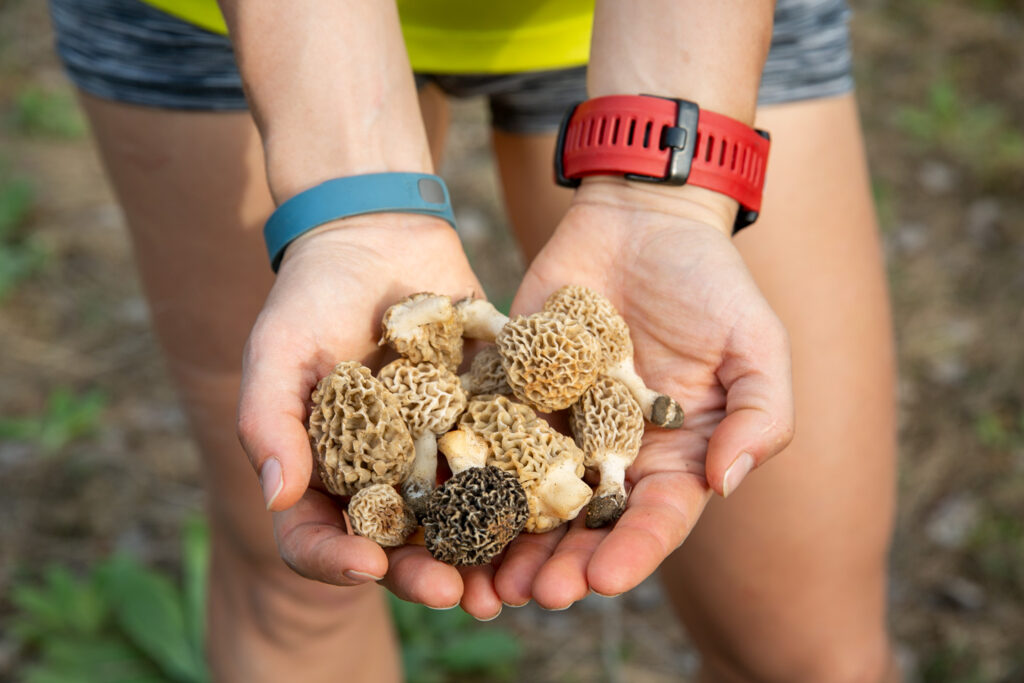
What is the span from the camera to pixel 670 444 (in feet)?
5.41

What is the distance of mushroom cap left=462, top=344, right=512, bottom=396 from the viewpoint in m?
1.87

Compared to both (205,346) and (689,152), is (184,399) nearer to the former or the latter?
(205,346)

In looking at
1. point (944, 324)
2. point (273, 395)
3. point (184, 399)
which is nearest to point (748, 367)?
point (273, 395)

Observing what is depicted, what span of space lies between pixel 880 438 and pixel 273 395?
1.43 meters

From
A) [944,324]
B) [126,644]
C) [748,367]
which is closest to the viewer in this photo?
[748,367]

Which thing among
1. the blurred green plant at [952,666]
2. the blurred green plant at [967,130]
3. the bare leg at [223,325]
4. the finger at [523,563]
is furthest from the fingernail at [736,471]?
the blurred green plant at [967,130]

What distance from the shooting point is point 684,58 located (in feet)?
5.69


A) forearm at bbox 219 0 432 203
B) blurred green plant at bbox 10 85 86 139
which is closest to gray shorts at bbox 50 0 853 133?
forearm at bbox 219 0 432 203

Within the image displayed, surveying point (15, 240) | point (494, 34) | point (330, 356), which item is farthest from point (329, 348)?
point (15, 240)

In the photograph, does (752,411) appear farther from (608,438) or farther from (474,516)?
(474,516)

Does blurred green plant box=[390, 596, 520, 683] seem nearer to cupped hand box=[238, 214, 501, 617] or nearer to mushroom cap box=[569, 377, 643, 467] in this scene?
mushroom cap box=[569, 377, 643, 467]

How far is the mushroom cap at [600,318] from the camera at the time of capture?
67.9 inches

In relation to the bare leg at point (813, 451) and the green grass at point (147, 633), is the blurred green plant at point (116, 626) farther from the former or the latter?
the bare leg at point (813, 451)

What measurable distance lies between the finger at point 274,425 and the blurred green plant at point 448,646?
5.89ft
